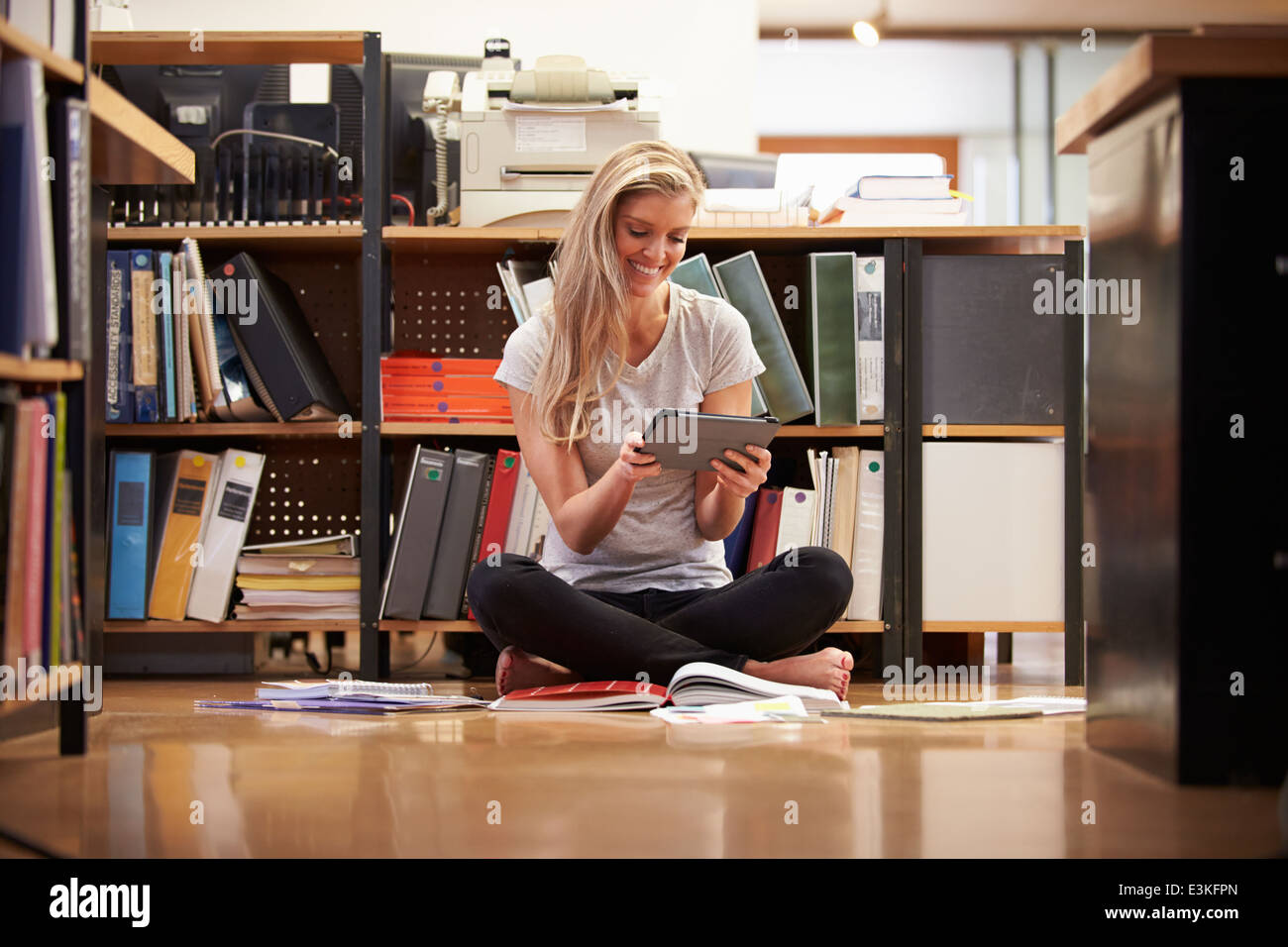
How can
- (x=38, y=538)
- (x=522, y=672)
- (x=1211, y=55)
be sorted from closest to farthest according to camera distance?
1. (x=1211, y=55)
2. (x=38, y=538)
3. (x=522, y=672)

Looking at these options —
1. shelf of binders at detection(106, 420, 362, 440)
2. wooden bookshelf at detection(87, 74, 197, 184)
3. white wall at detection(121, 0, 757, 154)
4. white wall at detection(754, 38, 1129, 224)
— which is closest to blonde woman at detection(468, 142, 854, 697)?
shelf of binders at detection(106, 420, 362, 440)

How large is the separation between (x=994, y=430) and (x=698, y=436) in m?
0.82

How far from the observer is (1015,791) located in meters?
0.99

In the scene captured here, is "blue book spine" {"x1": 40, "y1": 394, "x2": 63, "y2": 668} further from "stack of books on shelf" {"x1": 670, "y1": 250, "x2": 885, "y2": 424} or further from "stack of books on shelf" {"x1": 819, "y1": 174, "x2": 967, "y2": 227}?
"stack of books on shelf" {"x1": 819, "y1": 174, "x2": 967, "y2": 227}

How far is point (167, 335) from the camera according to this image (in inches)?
84.0

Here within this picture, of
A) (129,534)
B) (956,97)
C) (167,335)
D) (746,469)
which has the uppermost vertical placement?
(956,97)

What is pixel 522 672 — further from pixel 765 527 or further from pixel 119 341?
pixel 119 341

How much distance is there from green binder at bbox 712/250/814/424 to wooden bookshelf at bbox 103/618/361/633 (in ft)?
2.95

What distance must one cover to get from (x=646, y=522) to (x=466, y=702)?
43 centimetres

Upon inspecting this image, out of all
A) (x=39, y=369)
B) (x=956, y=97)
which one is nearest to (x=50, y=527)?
(x=39, y=369)
